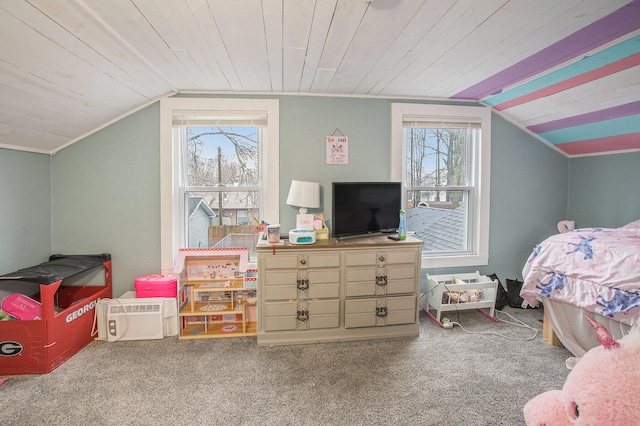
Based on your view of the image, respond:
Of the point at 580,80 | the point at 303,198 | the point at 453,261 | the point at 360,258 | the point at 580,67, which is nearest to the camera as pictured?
the point at 580,67

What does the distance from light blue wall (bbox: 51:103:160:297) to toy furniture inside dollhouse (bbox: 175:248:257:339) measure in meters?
0.40

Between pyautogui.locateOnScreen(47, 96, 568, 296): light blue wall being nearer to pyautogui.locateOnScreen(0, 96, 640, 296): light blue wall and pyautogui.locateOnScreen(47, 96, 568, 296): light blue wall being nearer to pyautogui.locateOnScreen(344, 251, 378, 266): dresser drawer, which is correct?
pyautogui.locateOnScreen(0, 96, 640, 296): light blue wall

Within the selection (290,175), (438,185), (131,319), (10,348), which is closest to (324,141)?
(290,175)

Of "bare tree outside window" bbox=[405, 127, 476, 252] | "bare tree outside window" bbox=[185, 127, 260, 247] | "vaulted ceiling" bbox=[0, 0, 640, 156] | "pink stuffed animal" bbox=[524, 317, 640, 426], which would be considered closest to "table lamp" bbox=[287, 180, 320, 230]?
"bare tree outside window" bbox=[185, 127, 260, 247]

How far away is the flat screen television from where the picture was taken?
2.71 metres

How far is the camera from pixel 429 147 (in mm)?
3252

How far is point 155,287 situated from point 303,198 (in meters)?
1.46

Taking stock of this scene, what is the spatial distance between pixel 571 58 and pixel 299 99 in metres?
2.05

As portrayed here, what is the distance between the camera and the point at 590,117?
105 inches

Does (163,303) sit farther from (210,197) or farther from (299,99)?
(299,99)

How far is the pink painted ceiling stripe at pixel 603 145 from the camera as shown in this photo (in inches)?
108

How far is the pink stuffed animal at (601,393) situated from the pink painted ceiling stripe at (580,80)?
1844 mm

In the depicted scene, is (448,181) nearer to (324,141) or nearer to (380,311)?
(324,141)

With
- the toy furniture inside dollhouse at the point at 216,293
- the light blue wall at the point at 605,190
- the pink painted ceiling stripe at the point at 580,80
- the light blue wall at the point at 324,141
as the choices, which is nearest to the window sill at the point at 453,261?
the light blue wall at the point at 324,141
